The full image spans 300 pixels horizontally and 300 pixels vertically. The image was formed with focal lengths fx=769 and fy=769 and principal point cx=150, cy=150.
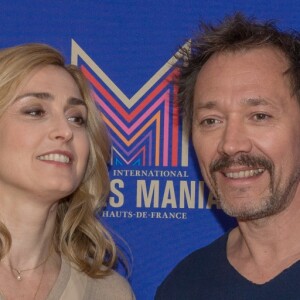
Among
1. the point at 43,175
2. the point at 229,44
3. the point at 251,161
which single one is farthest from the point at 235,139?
the point at 43,175

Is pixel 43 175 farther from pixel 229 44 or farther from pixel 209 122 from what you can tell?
pixel 229 44

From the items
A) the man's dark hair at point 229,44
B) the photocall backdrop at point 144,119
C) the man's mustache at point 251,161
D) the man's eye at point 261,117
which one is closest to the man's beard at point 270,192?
the man's mustache at point 251,161

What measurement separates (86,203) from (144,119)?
13.2 inches

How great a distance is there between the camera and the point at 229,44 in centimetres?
223

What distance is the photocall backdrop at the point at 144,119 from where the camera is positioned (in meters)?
2.54

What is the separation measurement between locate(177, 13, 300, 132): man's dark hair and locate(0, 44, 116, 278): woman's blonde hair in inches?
11.6

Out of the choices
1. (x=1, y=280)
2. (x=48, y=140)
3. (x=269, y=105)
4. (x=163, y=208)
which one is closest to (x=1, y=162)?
(x=48, y=140)

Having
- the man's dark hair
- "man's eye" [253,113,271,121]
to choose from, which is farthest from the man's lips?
the man's dark hair

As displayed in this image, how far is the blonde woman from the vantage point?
2188 mm

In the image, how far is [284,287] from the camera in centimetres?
198

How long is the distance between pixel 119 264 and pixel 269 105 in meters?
0.85

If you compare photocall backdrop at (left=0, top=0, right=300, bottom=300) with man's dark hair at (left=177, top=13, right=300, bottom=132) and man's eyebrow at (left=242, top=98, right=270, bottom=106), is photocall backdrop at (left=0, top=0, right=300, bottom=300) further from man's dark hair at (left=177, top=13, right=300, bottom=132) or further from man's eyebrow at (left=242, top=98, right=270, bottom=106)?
man's eyebrow at (left=242, top=98, right=270, bottom=106)

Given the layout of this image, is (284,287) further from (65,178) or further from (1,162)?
(1,162)

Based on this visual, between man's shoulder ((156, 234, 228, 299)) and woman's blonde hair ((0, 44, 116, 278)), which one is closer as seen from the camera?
man's shoulder ((156, 234, 228, 299))
